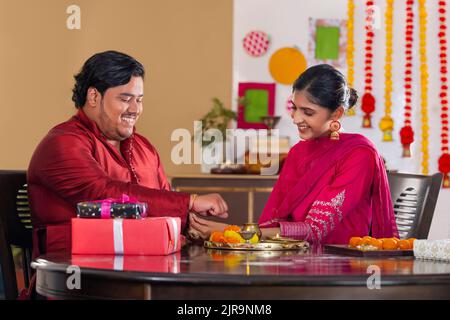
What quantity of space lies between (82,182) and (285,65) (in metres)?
4.66

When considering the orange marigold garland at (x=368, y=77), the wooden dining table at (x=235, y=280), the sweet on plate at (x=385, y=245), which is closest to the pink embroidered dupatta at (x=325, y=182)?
the sweet on plate at (x=385, y=245)

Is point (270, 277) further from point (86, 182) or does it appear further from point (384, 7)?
point (384, 7)

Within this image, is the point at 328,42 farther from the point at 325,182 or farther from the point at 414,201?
the point at 325,182

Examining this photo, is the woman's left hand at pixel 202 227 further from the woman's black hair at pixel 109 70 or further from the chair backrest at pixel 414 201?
the chair backrest at pixel 414 201

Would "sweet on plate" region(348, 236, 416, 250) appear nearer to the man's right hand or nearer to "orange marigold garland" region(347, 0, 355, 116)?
the man's right hand

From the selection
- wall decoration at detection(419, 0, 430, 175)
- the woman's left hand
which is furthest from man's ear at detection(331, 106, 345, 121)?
wall decoration at detection(419, 0, 430, 175)

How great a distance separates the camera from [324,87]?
11.2ft

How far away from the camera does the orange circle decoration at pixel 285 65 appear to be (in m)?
7.36

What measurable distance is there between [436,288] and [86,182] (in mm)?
1407

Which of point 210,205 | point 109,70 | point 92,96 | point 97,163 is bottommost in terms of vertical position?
point 210,205

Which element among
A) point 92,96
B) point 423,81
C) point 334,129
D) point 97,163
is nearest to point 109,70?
point 92,96

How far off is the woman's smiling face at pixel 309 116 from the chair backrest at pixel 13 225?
1.14 m

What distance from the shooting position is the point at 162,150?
24.0ft
